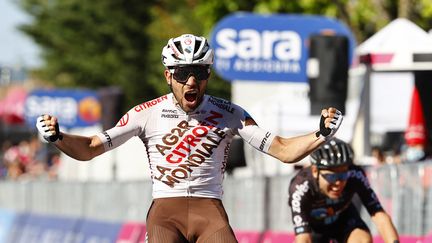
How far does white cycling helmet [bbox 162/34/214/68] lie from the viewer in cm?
877

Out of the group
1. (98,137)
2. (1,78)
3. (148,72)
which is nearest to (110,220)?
(98,137)

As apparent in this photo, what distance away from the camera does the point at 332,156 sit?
10.7m

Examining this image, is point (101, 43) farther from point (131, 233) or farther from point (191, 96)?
point (191, 96)

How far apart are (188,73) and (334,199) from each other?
2515 millimetres

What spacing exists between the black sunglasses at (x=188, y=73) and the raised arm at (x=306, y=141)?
649 mm

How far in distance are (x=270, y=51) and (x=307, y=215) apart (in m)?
7.33

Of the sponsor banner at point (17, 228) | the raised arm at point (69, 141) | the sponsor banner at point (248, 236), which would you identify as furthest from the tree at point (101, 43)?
the raised arm at point (69, 141)

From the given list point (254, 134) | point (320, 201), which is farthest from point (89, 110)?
point (254, 134)

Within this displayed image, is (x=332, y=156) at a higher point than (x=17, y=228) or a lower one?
higher

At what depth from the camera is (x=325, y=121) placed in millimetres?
8398

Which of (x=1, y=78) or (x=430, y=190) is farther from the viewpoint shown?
(x=1, y=78)

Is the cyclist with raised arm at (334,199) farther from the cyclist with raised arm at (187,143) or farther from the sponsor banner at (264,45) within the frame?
the sponsor banner at (264,45)

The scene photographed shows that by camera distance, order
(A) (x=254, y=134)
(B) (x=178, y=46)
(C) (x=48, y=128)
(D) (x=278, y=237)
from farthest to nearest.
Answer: (D) (x=278, y=237) < (A) (x=254, y=134) < (B) (x=178, y=46) < (C) (x=48, y=128)

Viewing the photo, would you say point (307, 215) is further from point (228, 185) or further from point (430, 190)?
point (228, 185)
